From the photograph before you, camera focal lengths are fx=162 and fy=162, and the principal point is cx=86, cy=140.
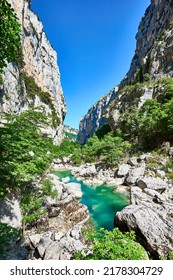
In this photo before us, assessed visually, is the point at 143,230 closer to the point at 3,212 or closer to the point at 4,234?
the point at 4,234

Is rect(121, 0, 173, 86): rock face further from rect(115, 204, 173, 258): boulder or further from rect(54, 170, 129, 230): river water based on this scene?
rect(115, 204, 173, 258): boulder

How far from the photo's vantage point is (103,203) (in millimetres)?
16641

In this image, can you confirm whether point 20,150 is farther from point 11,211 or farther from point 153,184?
point 153,184

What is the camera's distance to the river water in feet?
41.6

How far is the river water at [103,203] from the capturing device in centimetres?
1267

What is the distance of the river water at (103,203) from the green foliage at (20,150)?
7156mm

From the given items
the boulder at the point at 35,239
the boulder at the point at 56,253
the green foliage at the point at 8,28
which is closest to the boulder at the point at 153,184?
the boulder at the point at 56,253

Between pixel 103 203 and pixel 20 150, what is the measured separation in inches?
481

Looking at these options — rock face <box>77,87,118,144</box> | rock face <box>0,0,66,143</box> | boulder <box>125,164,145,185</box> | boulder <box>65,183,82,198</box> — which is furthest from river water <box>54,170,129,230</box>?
rock face <box>77,87,118,144</box>

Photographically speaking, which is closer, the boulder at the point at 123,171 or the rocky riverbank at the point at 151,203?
the rocky riverbank at the point at 151,203

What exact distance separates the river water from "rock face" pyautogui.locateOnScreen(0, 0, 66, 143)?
17.7 metres

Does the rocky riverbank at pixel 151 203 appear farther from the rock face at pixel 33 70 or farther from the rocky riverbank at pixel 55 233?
the rock face at pixel 33 70

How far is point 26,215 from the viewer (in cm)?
938
